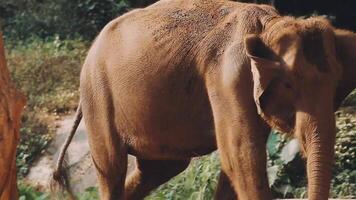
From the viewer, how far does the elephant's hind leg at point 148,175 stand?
754 centimetres

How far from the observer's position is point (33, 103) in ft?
47.8

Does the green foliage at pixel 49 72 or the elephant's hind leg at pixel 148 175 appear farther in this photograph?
the green foliage at pixel 49 72

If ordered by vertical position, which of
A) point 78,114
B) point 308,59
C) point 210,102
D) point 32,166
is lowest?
point 32,166

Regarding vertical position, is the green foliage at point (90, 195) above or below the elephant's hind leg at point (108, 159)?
below

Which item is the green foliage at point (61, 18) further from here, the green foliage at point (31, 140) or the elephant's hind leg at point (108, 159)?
the elephant's hind leg at point (108, 159)

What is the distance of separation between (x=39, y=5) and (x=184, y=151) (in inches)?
457

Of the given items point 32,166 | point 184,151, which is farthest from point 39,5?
point 184,151

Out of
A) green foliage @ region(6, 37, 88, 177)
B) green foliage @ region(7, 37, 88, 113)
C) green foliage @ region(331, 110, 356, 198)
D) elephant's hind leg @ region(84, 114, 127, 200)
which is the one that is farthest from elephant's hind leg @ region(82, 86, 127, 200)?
green foliage @ region(7, 37, 88, 113)

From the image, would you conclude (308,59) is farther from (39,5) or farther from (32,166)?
(39,5)

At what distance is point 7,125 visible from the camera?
6.02m

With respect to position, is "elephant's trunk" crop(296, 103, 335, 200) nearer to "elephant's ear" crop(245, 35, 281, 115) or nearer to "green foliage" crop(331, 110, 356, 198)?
"elephant's ear" crop(245, 35, 281, 115)

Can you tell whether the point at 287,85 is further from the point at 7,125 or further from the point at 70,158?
the point at 70,158

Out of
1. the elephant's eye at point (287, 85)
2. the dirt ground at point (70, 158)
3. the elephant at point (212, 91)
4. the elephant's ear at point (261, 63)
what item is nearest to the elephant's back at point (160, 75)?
the elephant at point (212, 91)

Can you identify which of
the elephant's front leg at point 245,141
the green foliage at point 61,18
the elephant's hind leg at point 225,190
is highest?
the elephant's front leg at point 245,141
